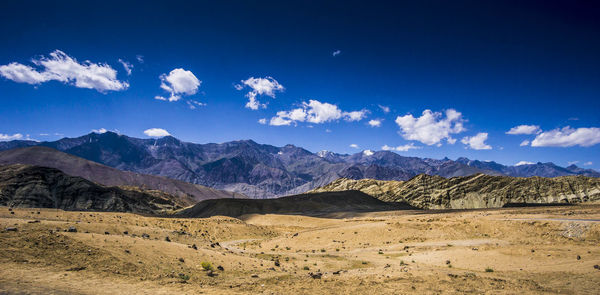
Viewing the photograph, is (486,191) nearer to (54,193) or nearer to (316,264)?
(316,264)

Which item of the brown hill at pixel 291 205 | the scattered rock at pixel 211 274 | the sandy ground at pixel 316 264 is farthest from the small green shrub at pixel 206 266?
the brown hill at pixel 291 205

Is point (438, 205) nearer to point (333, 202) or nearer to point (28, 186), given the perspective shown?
point (333, 202)

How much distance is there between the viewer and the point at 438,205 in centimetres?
13275

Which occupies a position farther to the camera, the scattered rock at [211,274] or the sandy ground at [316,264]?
the scattered rock at [211,274]

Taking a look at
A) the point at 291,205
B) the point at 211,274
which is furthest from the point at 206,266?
the point at 291,205

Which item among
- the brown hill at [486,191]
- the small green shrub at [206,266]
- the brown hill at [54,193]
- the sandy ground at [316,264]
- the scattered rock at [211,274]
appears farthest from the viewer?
the brown hill at [486,191]

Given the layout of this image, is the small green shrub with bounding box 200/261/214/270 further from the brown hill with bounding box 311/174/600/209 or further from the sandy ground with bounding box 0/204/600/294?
the brown hill with bounding box 311/174/600/209

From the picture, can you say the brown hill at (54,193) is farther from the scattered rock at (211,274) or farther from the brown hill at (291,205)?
the scattered rock at (211,274)

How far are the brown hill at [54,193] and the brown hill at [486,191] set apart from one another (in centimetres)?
11754

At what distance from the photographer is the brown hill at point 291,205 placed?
94562mm

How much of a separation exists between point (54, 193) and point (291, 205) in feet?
263

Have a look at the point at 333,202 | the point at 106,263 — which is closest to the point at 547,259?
the point at 106,263

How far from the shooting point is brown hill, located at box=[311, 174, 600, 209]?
108 meters

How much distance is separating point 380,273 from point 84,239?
18331 millimetres
